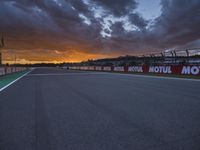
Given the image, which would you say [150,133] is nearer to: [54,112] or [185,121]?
[185,121]

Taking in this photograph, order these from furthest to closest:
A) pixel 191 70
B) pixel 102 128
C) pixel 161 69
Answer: pixel 161 69 → pixel 191 70 → pixel 102 128

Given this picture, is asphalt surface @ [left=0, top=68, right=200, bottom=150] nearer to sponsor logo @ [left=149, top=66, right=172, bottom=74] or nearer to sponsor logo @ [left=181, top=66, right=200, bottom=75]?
sponsor logo @ [left=181, top=66, right=200, bottom=75]

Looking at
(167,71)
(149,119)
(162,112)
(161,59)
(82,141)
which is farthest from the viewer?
(161,59)

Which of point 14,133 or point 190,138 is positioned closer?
point 190,138

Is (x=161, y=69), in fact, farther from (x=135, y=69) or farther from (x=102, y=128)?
(x=102, y=128)

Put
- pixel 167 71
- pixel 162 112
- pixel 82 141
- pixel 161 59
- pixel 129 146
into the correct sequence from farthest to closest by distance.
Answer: pixel 161 59, pixel 167 71, pixel 162 112, pixel 82 141, pixel 129 146

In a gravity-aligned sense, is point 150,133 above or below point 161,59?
below

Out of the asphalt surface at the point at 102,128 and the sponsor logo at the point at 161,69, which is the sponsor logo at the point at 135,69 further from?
the asphalt surface at the point at 102,128

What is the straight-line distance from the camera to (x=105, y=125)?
3.89m

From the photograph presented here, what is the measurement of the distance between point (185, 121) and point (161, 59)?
23101mm

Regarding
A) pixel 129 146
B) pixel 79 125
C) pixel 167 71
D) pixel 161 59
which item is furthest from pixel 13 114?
pixel 161 59

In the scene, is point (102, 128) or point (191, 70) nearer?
point (102, 128)

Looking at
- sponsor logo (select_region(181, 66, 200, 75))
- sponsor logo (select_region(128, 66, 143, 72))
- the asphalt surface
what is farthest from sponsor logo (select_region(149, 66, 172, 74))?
the asphalt surface

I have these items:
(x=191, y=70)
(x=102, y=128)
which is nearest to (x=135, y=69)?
(x=191, y=70)
